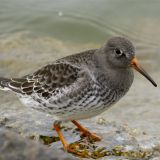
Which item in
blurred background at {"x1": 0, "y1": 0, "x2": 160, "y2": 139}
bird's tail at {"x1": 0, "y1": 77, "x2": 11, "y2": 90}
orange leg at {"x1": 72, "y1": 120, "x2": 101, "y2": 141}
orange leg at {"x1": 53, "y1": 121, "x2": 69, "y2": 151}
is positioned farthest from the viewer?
blurred background at {"x1": 0, "y1": 0, "x2": 160, "y2": 139}

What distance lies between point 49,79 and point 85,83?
0.71m

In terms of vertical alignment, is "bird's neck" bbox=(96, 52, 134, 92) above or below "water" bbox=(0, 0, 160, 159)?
above

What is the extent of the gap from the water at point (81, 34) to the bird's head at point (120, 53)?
109 inches

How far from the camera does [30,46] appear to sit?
1361cm

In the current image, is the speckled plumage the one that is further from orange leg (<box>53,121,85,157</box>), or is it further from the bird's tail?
the bird's tail

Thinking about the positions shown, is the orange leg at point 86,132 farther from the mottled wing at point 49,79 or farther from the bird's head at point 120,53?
the bird's head at point 120,53

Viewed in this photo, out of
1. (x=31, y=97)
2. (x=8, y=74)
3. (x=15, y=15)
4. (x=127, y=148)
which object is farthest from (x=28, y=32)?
(x=127, y=148)

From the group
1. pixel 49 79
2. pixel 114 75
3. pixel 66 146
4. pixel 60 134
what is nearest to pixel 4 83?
pixel 49 79

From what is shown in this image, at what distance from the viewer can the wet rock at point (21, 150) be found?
473 cm

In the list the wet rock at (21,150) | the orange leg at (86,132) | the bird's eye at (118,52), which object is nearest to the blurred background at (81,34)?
the orange leg at (86,132)

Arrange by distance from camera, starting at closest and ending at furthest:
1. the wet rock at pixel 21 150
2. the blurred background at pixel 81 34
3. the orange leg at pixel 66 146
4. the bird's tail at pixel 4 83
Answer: the wet rock at pixel 21 150
the orange leg at pixel 66 146
the bird's tail at pixel 4 83
the blurred background at pixel 81 34

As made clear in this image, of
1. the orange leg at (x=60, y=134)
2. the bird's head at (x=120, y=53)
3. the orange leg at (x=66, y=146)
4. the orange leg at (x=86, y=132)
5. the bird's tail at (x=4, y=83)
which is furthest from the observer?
the bird's tail at (x=4, y=83)

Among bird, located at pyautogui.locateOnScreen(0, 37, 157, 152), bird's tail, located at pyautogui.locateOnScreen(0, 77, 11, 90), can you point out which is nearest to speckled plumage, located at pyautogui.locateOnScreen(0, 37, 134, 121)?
bird, located at pyautogui.locateOnScreen(0, 37, 157, 152)

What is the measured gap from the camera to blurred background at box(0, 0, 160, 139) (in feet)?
36.5
